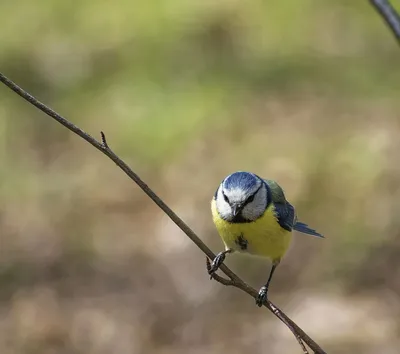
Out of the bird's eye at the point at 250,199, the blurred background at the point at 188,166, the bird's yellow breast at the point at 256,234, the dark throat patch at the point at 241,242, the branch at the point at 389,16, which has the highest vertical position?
the blurred background at the point at 188,166

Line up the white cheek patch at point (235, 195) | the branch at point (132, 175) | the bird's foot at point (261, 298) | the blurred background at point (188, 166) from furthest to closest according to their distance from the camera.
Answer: the blurred background at point (188, 166)
the white cheek patch at point (235, 195)
the bird's foot at point (261, 298)
the branch at point (132, 175)

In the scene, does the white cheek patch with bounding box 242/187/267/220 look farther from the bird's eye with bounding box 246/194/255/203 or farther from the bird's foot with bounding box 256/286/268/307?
the bird's foot with bounding box 256/286/268/307

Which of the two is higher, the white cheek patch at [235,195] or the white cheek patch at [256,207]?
the white cheek patch at [256,207]

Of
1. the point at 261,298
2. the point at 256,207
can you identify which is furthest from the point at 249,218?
the point at 261,298

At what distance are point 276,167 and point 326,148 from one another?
45cm

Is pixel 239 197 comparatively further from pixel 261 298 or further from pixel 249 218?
pixel 261 298

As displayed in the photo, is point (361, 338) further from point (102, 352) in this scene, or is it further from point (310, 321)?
point (102, 352)

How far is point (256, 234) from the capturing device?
2.86m

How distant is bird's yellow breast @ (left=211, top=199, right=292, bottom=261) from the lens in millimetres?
2832

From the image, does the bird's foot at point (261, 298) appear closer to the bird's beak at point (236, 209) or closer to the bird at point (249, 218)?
the bird at point (249, 218)

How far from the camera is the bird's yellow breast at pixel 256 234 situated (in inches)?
111

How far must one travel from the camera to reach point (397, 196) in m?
5.45

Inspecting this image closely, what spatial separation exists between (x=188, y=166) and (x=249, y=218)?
128 inches

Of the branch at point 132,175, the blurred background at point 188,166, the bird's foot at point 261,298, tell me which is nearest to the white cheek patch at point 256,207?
the bird's foot at point 261,298
